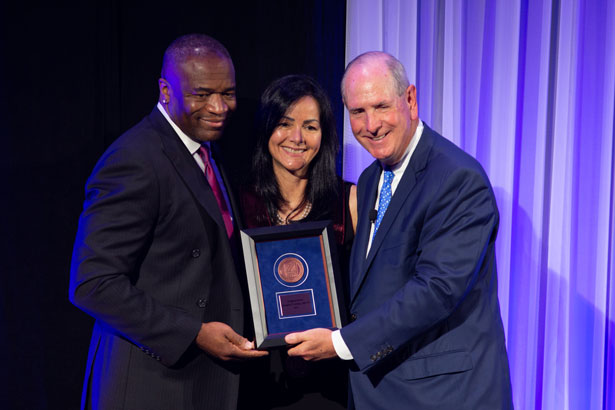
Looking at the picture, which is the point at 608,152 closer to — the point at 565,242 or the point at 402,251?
the point at 565,242

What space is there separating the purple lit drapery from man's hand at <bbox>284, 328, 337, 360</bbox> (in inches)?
49.8

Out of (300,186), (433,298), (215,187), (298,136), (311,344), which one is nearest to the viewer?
(433,298)

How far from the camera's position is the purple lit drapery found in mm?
2826

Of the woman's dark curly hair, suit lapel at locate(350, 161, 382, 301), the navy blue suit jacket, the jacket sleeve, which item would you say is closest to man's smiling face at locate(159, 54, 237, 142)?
the jacket sleeve

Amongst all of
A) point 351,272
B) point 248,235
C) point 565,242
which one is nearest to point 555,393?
point 565,242

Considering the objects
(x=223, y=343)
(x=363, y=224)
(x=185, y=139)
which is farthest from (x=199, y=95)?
(x=223, y=343)

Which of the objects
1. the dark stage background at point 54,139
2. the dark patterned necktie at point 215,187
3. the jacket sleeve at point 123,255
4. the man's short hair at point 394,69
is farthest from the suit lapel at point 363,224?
the dark stage background at point 54,139

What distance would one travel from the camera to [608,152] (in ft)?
9.18

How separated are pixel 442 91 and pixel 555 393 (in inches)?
60.5

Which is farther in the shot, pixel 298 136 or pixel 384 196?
pixel 298 136

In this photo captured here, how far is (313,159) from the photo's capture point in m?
2.74

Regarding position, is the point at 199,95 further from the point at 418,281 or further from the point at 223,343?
the point at 418,281

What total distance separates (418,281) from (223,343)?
0.68m

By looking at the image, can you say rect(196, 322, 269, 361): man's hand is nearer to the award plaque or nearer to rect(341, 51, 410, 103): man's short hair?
the award plaque
